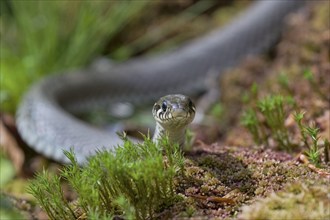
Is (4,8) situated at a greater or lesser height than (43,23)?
greater

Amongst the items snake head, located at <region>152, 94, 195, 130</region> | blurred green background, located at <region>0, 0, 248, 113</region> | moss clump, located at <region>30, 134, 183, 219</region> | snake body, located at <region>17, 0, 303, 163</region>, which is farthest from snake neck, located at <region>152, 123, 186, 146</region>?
blurred green background, located at <region>0, 0, 248, 113</region>

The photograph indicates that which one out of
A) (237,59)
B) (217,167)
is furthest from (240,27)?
(217,167)

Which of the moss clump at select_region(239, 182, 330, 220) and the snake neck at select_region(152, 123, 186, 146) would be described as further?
the snake neck at select_region(152, 123, 186, 146)

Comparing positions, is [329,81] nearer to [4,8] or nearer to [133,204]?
[133,204]

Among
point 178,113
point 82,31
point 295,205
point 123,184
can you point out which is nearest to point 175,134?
point 178,113

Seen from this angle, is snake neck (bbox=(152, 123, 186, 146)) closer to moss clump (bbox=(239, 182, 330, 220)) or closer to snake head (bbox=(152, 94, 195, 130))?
snake head (bbox=(152, 94, 195, 130))
